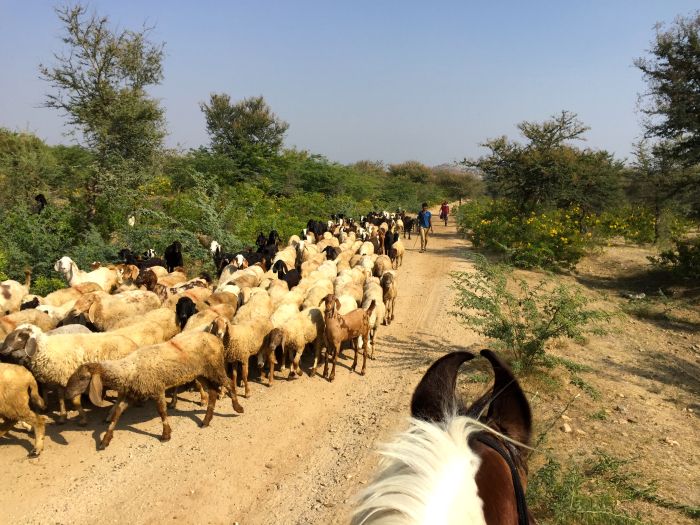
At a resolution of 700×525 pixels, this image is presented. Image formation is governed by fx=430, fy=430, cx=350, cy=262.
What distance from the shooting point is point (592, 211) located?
63.2 ft

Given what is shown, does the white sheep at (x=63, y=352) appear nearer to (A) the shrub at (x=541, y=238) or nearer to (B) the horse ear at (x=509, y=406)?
(B) the horse ear at (x=509, y=406)

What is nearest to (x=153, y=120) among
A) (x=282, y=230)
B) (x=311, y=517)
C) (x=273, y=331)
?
(x=282, y=230)

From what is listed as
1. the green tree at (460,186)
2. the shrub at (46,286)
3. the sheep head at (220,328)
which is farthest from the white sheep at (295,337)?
the green tree at (460,186)

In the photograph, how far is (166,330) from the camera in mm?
6809

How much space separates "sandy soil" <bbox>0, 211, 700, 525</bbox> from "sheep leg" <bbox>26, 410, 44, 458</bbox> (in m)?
0.11

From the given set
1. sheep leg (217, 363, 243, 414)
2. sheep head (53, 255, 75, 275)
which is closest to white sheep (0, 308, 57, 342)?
sheep head (53, 255, 75, 275)

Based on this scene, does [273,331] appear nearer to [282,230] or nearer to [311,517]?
[311,517]

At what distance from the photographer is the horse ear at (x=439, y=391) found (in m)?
1.37

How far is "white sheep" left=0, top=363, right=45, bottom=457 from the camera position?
4.91 metres

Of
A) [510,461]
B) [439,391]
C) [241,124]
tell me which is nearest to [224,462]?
[439,391]

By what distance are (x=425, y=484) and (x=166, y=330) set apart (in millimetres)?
6627

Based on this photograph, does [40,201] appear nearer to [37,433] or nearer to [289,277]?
[289,277]

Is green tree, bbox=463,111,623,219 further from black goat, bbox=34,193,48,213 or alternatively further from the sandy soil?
black goat, bbox=34,193,48,213

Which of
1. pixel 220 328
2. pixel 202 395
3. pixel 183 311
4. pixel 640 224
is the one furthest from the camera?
pixel 640 224
